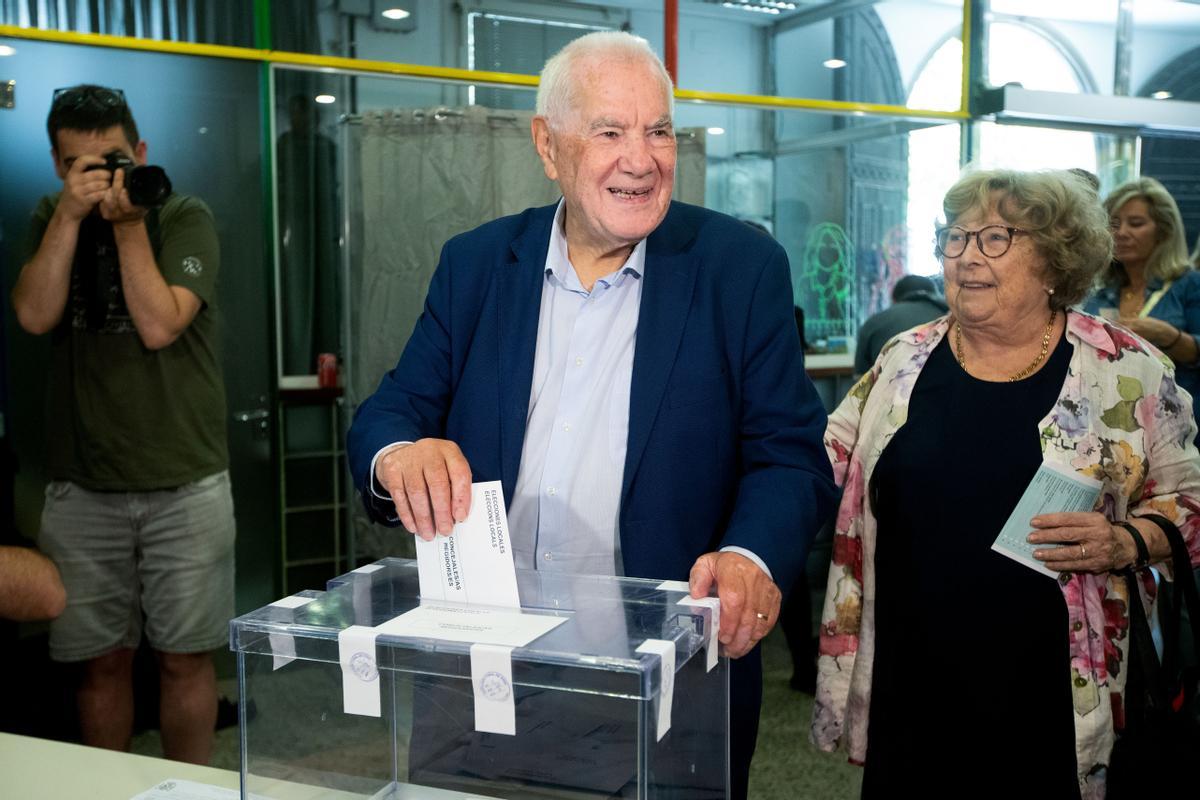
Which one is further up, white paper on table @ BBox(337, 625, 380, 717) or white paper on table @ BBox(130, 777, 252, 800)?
white paper on table @ BBox(337, 625, 380, 717)

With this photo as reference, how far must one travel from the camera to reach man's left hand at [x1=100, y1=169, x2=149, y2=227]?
8.54 ft

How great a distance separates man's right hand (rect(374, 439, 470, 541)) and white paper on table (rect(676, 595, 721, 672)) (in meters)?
0.26

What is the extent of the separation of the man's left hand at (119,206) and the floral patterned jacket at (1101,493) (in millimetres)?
1713

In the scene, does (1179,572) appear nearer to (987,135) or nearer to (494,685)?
(494,685)

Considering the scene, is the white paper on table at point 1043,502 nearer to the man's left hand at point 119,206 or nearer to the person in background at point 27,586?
the person in background at point 27,586

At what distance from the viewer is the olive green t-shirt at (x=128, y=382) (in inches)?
105

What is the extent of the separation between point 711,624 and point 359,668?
1.16 feet

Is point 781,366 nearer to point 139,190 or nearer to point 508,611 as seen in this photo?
point 508,611

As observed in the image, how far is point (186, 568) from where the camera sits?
2.74 metres

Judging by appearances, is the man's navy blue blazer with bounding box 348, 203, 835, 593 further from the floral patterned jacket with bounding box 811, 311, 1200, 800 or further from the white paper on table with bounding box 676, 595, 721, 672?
the floral patterned jacket with bounding box 811, 311, 1200, 800

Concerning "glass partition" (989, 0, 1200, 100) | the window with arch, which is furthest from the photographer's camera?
"glass partition" (989, 0, 1200, 100)

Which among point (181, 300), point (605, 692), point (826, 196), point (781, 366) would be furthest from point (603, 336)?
point (826, 196)

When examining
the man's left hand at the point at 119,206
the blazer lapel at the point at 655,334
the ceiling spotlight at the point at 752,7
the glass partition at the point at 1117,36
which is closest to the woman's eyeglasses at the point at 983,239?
the blazer lapel at the point at 655,334

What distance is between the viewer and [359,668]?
3.47ft
